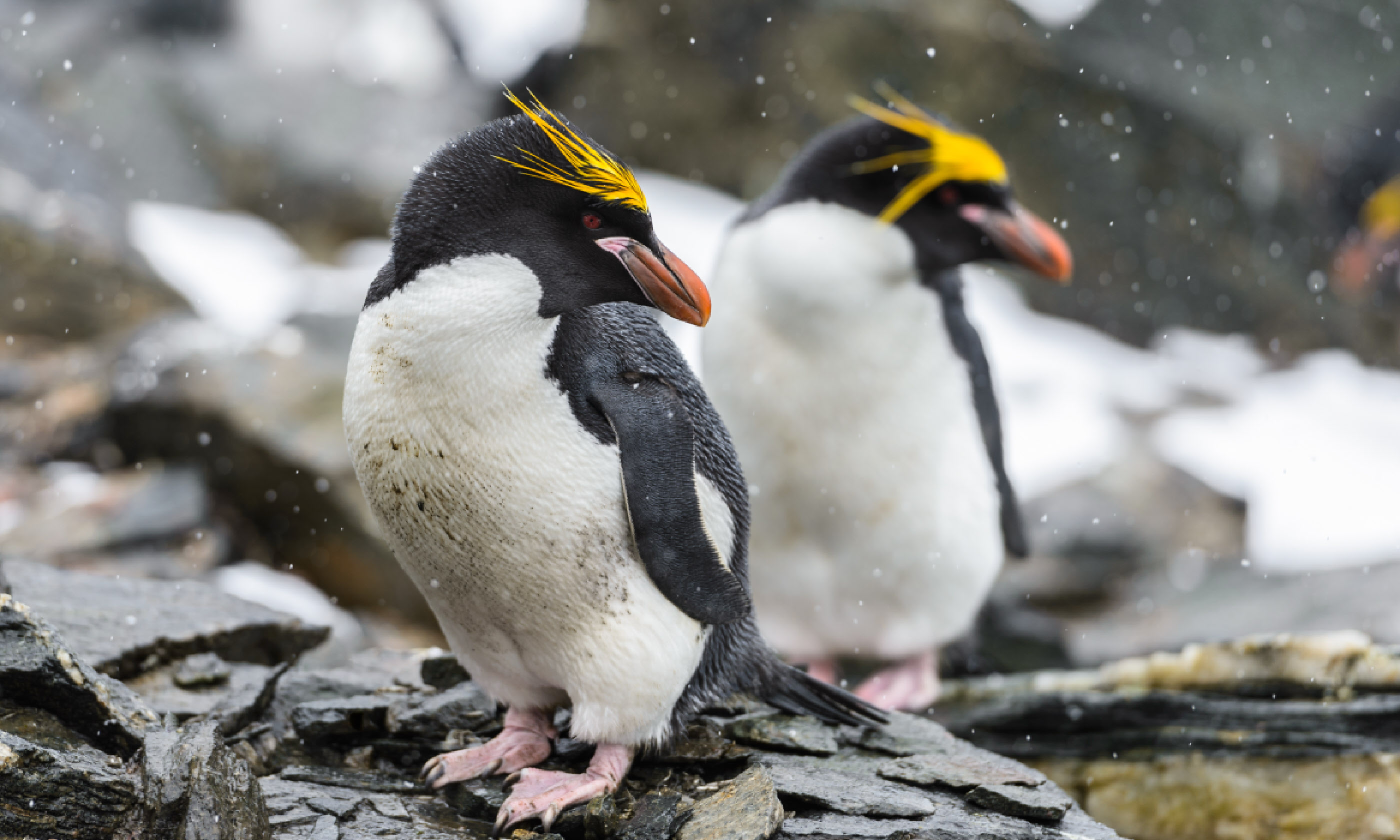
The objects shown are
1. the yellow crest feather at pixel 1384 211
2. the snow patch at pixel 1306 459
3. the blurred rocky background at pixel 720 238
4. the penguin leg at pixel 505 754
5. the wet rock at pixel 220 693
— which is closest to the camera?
the penguin leg at pixel 505 754

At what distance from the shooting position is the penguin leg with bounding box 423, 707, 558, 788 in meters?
2.15

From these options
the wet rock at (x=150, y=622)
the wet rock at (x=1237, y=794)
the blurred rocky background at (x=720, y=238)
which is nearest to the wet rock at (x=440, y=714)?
the wet rock at (x=150, y=622)

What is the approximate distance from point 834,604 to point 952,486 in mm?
469

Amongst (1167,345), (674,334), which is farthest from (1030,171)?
(674,334)

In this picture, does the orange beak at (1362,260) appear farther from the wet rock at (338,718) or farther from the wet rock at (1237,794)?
the wet rock at (338,718)

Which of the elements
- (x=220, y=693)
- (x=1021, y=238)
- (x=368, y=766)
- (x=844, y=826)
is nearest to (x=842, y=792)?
(x=844, y=826)

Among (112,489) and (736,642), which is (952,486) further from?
(112,489)

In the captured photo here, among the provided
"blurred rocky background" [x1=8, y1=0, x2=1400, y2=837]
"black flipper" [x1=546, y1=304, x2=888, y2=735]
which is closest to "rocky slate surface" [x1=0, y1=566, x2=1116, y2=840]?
"black flipper" [x1=546, y1=304, x2=888, y2=735]

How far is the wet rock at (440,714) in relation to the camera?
7.72 feet

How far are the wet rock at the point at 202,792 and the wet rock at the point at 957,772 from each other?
1.05 meters

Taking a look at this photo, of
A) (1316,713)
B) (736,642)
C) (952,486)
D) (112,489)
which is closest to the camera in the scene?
(736,642)

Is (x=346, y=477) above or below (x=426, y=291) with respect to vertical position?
below

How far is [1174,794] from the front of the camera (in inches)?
119

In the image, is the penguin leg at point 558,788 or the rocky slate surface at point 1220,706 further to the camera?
the rocky slate surface at point 1220,706
